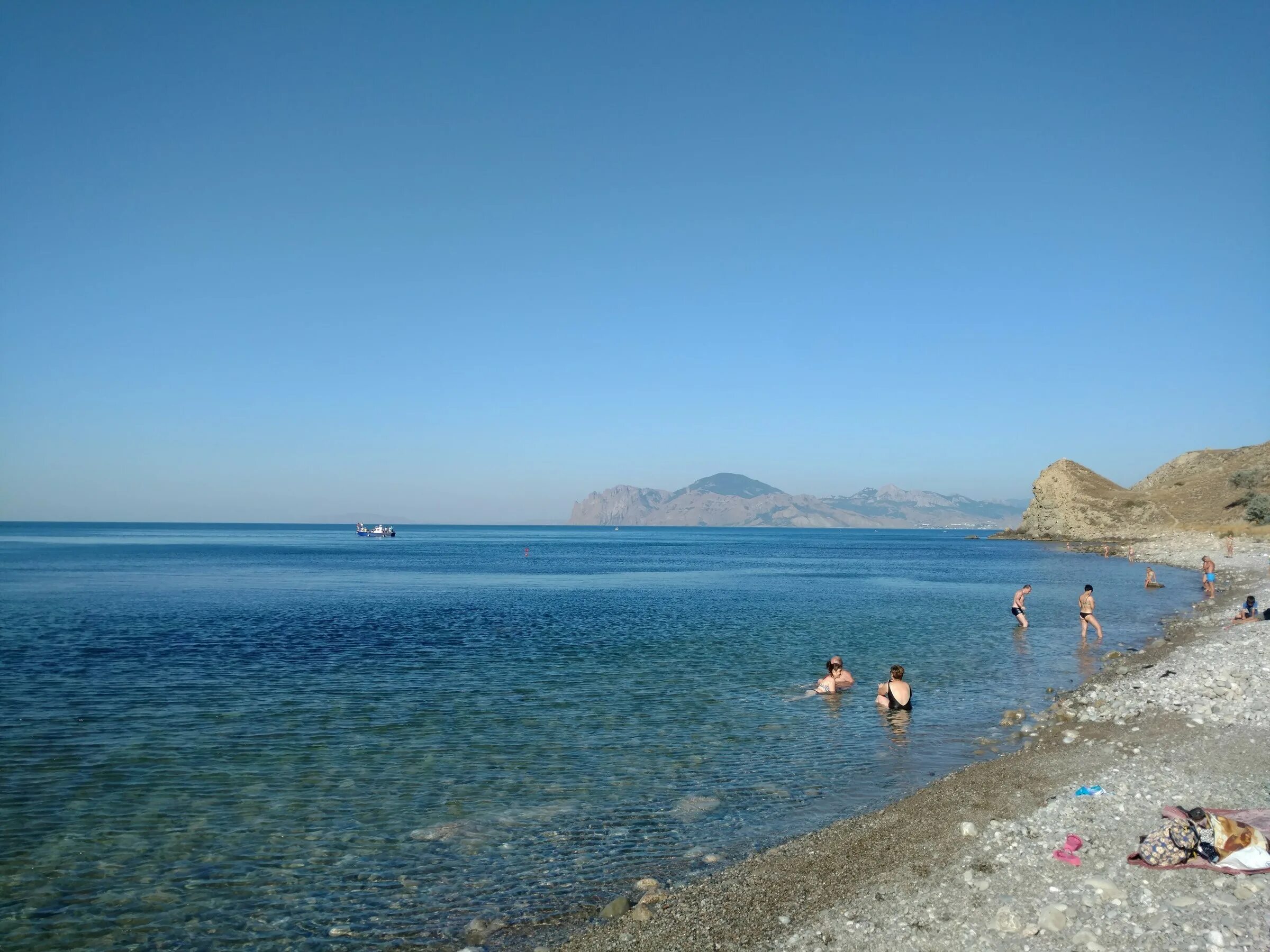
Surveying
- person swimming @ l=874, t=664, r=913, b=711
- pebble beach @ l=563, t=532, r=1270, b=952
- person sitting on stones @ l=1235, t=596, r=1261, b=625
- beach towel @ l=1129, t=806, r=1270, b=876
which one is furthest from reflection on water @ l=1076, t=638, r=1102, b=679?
beach towel @ l=1129, t=806, r=1270, b=876

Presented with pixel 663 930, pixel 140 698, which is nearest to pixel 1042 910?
pixel 663 930

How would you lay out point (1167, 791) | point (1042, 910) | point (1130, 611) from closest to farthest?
1. point (1042, 910)
2. point (1167, 791)
3. point (1130, 611)

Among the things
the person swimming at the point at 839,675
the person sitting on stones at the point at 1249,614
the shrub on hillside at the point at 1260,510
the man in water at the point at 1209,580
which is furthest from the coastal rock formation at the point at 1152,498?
the person swimming at the point at 839,675

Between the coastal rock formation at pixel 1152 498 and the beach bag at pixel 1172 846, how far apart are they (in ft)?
381

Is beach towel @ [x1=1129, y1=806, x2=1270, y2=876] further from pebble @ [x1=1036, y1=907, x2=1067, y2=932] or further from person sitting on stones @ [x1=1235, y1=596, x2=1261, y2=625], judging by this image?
person sitting on stones @ [x1=1235, y1=596, x2=1261, y2=625]

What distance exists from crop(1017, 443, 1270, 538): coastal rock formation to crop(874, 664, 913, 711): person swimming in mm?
106045

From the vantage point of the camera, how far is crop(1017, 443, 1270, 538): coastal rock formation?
119188mm

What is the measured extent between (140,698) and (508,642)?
13.9 m

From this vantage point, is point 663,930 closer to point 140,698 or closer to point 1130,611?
point 140,698

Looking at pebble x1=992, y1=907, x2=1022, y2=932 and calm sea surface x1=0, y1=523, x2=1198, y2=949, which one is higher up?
pebble x1=992, y1=907, x2=1022, y2=932

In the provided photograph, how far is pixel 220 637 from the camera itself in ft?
112

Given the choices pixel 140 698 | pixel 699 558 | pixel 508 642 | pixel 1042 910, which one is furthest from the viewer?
pixel 699 558

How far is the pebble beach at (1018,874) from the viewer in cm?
783

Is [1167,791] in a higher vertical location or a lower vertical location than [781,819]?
higher
